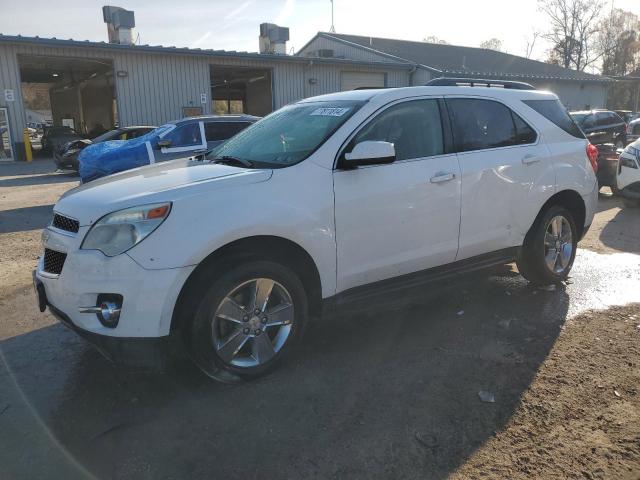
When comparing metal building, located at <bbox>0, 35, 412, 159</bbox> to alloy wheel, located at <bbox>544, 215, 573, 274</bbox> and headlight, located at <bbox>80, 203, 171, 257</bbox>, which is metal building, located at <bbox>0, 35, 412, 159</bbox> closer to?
alloy wheel, located at <bbox>544, 215, 573, 274</bbox>

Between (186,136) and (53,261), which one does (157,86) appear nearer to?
(186,136)

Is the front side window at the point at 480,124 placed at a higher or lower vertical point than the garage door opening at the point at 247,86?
lower

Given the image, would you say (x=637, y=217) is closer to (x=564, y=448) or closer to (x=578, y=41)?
(x=564, y=448)

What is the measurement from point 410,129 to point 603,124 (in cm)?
2021

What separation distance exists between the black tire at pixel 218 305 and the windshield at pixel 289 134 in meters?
0.74

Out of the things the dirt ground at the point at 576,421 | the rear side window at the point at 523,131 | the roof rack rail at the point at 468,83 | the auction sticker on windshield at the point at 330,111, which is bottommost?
the dirt ground at the point at 576,421

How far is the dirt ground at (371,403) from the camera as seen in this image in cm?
262

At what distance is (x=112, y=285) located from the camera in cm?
288

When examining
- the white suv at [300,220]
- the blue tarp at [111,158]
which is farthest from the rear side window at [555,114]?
the blue tarp at [111,158]

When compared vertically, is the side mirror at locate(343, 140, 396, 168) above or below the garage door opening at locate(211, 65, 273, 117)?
below

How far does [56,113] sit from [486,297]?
44.0 meters

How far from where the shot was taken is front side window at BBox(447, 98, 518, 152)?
4254 mm

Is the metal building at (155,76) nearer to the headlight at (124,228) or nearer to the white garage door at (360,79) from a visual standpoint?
the white garage door at (360,79)

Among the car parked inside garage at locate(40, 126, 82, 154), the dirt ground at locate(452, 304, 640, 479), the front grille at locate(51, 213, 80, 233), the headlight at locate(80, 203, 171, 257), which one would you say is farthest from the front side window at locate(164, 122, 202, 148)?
the car parked inside garage at locate(40, 126, 82, 154)
